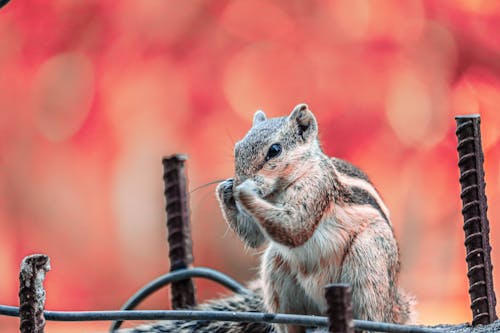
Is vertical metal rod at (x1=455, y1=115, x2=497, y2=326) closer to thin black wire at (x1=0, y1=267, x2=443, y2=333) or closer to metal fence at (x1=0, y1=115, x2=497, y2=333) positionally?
metal fence at (x1=0, y1=115, x2=497, y2=333)

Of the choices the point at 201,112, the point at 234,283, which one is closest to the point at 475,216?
the point at 234,283

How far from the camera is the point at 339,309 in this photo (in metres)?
1.23

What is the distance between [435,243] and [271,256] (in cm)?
151

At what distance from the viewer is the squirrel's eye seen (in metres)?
1.78

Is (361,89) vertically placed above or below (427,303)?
above

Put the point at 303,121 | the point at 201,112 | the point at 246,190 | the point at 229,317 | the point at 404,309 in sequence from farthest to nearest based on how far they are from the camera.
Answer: the point at 201,112
the point at 404,309
the point at 303,121
the point at 246,190
the point at 229,317

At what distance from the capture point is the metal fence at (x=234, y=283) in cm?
133

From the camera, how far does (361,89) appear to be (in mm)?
3162

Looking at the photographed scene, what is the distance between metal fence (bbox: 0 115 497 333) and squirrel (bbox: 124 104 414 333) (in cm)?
16

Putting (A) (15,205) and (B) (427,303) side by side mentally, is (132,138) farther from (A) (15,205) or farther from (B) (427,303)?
(B) (427,303)

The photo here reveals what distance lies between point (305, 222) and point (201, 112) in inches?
55.7

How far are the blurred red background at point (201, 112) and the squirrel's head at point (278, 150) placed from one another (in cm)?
110

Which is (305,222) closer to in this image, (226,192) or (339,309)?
(226,192)

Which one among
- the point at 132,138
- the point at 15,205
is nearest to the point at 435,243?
the point at 132,138
